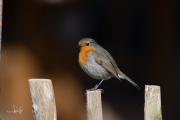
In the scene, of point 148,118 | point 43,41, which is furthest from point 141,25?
point 148,118

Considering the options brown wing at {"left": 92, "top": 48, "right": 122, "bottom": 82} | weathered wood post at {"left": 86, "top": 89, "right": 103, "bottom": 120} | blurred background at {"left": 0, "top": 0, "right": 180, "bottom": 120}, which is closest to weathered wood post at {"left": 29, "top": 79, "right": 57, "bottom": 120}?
weathered wood post at {"left": 86, "top": 89, "right": 103, "bottom": 120}

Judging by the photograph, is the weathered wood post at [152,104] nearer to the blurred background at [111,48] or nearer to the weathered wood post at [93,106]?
the weathered wood post at [93,106]

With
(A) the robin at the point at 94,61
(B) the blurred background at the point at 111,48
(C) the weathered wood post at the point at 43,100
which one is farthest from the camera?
(B) the blurred background at the point at 111,48

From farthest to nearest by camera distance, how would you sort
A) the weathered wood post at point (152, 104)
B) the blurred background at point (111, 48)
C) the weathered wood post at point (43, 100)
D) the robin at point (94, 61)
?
1. the blurred background at point (111, 48)
2. the robin at point (94, 61)
3. the weathered wood post at point (152, 104)
4. the weathered wood post at point (43, 100)

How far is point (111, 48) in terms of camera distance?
214 inches

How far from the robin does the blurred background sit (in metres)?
1.76

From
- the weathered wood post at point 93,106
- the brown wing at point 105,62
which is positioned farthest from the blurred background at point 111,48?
the weathered wood post at point 93,106

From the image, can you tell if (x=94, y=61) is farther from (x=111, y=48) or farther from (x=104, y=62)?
(x=111, y=48)

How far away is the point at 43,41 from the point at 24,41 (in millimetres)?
338

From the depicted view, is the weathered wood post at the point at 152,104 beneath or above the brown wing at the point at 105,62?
beneath

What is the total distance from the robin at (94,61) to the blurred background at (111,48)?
1.76 meters

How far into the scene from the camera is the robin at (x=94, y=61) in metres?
3.49

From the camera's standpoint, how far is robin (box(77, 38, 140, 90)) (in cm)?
349

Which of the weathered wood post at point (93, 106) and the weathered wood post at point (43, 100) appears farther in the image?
the weathered wood post at point (93, 106)
